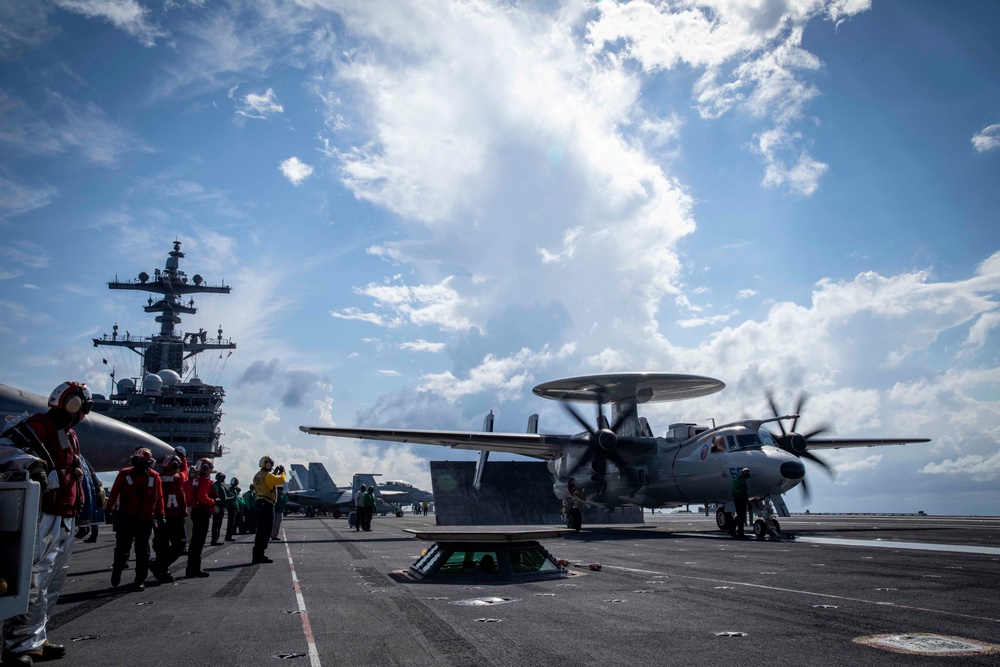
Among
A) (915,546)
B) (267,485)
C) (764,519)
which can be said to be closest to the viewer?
(267,485)

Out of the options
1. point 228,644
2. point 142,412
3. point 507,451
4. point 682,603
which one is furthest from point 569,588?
point 142,412

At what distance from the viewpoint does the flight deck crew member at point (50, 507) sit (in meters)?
5.71

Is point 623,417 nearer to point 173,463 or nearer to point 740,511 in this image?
point 740,511

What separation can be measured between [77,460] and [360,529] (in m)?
30.9

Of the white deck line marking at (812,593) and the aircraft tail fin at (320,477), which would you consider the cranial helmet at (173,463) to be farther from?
the aircraft tail fin at (320,477)

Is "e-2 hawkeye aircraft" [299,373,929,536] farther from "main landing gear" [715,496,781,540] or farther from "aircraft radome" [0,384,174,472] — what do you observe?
"aircraft radome" [0,384,174,472]

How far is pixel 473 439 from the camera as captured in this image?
3142 cm

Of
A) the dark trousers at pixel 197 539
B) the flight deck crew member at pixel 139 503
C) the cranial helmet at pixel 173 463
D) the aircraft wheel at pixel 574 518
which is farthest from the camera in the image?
the aircraft wheel at pixel 574 518

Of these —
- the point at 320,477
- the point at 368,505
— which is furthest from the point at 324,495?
the point at 368,505

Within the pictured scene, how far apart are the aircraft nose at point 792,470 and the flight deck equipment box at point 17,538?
70.8ft

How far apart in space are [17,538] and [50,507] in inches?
108

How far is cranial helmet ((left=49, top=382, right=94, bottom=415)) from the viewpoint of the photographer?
676 cm

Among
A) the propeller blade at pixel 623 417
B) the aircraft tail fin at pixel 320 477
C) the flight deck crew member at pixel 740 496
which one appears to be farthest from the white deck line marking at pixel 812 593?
the aircraft tail fin at pixel 320 477

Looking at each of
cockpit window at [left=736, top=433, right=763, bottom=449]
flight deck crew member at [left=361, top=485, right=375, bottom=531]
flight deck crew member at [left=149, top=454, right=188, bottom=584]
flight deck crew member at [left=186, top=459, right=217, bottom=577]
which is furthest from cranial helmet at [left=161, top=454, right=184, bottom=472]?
flight deck crew member at [left=361, top=485, right=375, bottom=531]
